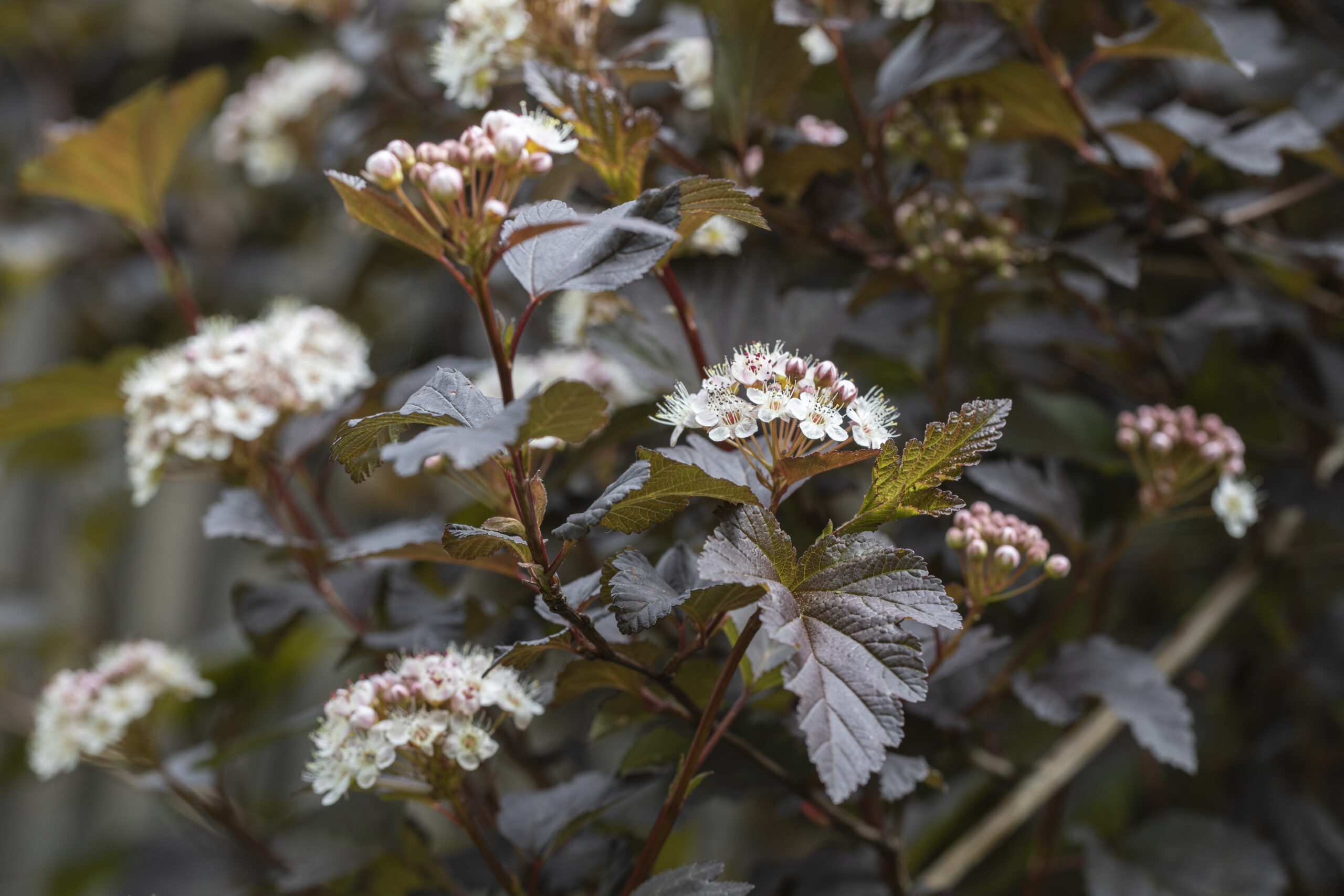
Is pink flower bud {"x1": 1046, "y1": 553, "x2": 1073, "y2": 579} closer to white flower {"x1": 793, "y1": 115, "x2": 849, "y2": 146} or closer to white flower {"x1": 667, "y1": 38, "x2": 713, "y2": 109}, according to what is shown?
white flower {"x1": 793, "y1": 115, "x2": 849, "y2": 146}

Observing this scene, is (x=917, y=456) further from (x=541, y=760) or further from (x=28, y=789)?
(x=28, y=789)

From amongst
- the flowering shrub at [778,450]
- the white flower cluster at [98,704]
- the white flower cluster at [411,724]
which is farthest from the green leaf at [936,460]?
the white flower cluster at [98,704]

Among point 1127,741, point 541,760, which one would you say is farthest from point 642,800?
point 1127,741

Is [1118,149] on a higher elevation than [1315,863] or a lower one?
higher

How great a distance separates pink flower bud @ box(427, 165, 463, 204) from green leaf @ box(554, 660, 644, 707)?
0.84 ft

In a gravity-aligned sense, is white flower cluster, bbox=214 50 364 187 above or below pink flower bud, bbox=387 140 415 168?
below

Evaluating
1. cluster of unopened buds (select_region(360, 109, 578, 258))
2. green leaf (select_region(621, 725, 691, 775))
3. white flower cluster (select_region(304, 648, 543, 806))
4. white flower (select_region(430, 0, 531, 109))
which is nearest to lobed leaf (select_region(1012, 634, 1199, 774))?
green leaf (select_region(621, 725, 691, 775))

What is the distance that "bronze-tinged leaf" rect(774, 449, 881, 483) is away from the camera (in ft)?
1.70

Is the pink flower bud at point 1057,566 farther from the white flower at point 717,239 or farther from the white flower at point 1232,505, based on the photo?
the white flower at point 717,239

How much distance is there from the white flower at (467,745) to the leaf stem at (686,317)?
261mm

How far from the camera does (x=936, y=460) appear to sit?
521 mm

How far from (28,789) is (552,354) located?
5.66 ft

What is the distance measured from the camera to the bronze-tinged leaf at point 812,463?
0.52 m

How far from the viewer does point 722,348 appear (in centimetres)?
75
